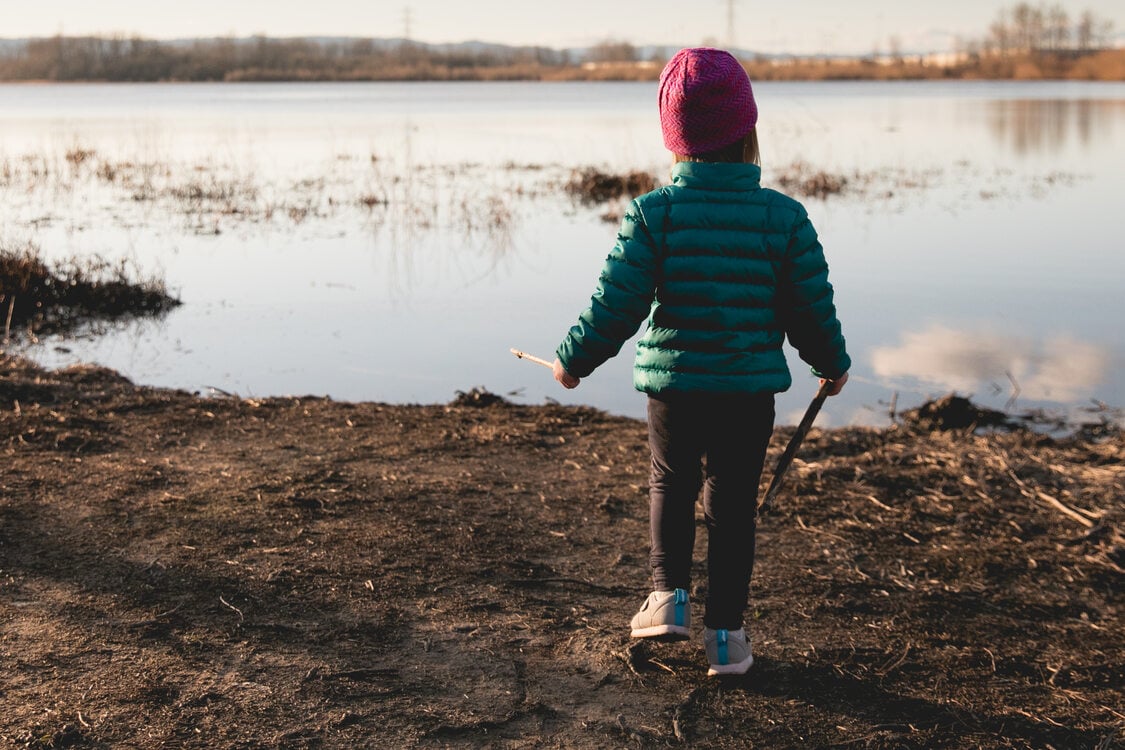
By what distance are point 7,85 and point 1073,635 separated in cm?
8320

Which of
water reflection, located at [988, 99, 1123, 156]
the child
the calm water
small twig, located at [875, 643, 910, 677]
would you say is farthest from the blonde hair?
water reflection, located at [988, 99, 1123, 156]

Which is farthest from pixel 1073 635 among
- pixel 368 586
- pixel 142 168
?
pixel 142 168

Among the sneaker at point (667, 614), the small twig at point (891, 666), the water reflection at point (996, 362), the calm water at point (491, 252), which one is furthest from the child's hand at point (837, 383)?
the water reflection at point (996, 362)

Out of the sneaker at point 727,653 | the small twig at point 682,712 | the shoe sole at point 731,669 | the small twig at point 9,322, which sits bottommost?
→ the small twig at point 682,712

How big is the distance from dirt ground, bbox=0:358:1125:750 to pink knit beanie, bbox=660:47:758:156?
1442 mm

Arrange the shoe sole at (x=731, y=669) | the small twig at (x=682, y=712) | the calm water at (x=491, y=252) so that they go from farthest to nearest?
the calm water at (x=491, y=252) → the shoe sole at (x=731, y=669) → the small twig at (x=682, y=712)

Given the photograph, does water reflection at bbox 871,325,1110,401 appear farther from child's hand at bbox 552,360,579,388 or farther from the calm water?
child's hand at bbox 552,360,579,388

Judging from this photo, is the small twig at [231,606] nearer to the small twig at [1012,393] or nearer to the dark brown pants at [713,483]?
the dark brown pants at [713,483]

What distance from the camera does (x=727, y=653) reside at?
3135 millimetres

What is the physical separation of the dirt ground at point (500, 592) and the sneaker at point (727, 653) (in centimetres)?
4

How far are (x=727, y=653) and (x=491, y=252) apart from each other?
9567 millimetres

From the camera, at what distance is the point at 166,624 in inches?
133

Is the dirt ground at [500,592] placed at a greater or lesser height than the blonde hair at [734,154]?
lesser

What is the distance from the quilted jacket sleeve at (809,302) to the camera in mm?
2924
